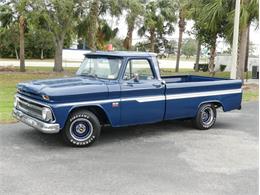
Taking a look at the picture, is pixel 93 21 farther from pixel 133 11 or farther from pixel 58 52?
pixel 58 52

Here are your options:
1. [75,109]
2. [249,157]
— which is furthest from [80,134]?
[249,157]

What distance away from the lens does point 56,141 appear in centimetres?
706

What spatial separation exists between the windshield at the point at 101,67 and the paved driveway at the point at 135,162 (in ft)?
4.14

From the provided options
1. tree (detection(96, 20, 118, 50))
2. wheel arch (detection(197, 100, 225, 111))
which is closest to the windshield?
wheel arch (detection(197, 100, 225, 111))

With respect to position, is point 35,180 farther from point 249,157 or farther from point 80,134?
point 249,157

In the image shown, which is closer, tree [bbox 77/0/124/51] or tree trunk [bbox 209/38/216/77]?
tree [bbox 77/0/124/51]

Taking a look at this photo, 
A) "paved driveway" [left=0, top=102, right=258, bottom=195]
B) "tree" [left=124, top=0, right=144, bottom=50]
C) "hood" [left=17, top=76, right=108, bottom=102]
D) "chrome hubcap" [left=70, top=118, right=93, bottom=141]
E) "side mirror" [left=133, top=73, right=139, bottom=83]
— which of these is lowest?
"paved driveway" [left=0, top=102, right=258, bottom=195]

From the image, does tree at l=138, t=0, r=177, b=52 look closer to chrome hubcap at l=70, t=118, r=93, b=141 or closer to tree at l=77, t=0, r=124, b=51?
tree at l=77, t=0, r=124, b=51

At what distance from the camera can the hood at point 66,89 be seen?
6414 mm

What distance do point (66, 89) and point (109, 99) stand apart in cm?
86

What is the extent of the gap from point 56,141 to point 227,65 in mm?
30817

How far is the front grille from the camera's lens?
6.64 meters

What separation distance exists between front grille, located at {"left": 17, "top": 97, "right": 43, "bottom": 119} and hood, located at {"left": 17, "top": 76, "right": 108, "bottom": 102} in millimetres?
169

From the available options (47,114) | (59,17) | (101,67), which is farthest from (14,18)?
(47,114)
